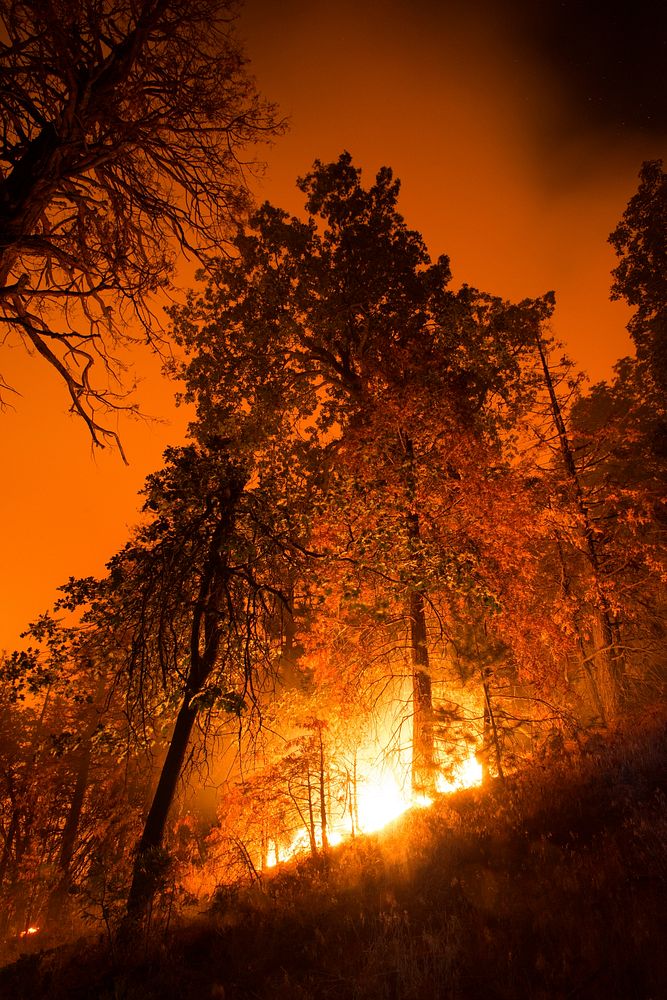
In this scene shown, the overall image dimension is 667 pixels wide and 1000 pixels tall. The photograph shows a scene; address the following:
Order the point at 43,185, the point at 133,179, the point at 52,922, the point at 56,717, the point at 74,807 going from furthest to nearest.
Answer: the point at 56,717 < the point at 74,807 < the point at 52,922 < the point at 133,179 < the point at 43,185

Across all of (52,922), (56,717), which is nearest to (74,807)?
(52,922)

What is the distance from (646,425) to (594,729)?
14445mm

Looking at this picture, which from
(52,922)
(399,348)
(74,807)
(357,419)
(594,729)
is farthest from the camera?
(74,807)

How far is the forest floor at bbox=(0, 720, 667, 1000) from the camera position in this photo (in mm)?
3545

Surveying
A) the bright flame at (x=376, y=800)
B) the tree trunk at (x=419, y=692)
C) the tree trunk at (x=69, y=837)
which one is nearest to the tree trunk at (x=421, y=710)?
the tree trunk at (x=419, y=692)

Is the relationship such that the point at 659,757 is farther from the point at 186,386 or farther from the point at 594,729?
the point at 186,386

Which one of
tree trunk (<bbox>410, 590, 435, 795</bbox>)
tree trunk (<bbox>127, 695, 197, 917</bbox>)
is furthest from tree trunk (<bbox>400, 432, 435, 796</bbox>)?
tree trunk (<bbox>127, 695, 197, 917</bbox>)

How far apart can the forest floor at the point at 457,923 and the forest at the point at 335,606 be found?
0.12 ft

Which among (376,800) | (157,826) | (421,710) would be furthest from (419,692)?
(157,826)

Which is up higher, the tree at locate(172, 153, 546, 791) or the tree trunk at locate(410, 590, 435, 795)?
the tree at locate(172, 153, 546, 791)

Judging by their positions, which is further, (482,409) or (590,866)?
(482,409)

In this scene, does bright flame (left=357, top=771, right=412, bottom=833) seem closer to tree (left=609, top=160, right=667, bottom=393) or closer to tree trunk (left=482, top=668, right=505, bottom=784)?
tree trunk (left=482, top=668, right=505, bottom=784)

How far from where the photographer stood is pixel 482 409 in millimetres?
12367

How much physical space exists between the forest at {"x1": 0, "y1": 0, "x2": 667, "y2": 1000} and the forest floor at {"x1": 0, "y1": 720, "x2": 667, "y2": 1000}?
0.04 m
